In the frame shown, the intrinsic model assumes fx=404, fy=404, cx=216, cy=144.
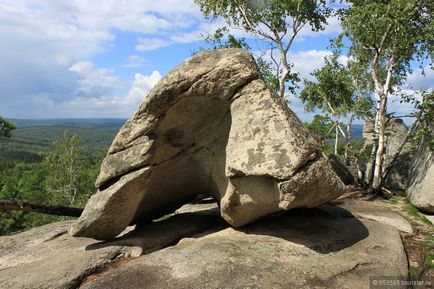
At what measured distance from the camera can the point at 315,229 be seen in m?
10.5

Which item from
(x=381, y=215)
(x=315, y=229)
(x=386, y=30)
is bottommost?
(x=381, y=215)

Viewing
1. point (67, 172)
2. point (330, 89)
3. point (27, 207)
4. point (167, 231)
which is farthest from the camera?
point (67, 172)

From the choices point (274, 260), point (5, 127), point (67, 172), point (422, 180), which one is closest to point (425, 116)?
point (422, 180)

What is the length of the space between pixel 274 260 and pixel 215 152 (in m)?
3.77

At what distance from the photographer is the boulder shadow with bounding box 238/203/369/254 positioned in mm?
9617

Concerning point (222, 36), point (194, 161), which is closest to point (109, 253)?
point (194, 161)

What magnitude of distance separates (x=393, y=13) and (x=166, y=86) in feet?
40.3

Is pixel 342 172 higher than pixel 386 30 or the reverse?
the reverse

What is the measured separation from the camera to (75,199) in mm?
56312

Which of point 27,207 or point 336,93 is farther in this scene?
point 336,93

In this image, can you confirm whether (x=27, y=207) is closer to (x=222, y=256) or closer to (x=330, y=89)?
(x=222, y=256)

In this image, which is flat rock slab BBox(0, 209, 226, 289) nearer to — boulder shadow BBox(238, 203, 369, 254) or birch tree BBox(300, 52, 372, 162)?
boulder shadow BBox(238, 203, 369, 254)

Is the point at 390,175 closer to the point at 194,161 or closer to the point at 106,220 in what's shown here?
the point at 194,161

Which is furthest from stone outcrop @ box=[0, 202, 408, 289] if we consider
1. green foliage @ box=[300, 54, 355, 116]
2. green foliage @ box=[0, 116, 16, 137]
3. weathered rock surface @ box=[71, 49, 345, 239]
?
green foliage @ box=[300, 54, 355, 116]
